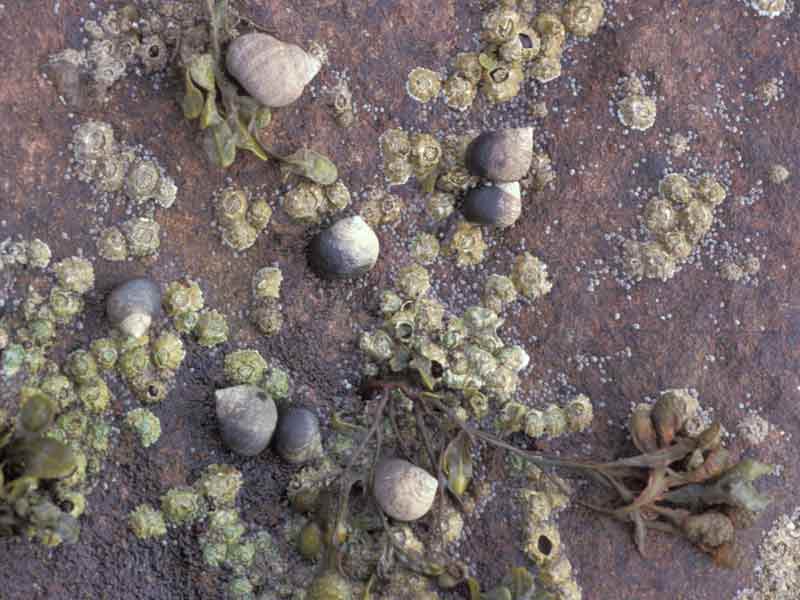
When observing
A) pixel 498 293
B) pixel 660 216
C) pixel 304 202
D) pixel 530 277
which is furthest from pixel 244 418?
pixel 660 216

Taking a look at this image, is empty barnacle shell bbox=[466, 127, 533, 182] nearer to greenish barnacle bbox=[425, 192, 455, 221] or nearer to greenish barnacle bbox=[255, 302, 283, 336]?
greenish barnacle bbox=[425, 192, 455, 221]

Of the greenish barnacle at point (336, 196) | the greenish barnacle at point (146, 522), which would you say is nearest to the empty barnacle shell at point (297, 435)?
the greenish barnacle at point (146, 522)

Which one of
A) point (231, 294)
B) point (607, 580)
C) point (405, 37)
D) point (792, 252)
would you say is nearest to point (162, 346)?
point (231, 294)

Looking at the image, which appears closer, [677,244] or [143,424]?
[143,424]

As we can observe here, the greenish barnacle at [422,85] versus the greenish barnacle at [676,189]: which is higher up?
the greenish barnacle at [422,85]

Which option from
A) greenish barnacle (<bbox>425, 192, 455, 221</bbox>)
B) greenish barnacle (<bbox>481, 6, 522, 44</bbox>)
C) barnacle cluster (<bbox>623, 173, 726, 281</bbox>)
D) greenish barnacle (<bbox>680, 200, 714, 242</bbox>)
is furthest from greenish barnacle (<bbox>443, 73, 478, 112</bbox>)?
greenish barnacle (<bbox>680, 200, 714, 242</bbox>)

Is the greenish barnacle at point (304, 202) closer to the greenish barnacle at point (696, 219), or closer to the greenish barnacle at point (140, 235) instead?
the greenish barnacle at point (140, 235)

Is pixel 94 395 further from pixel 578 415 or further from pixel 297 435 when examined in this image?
pixel 578 415
